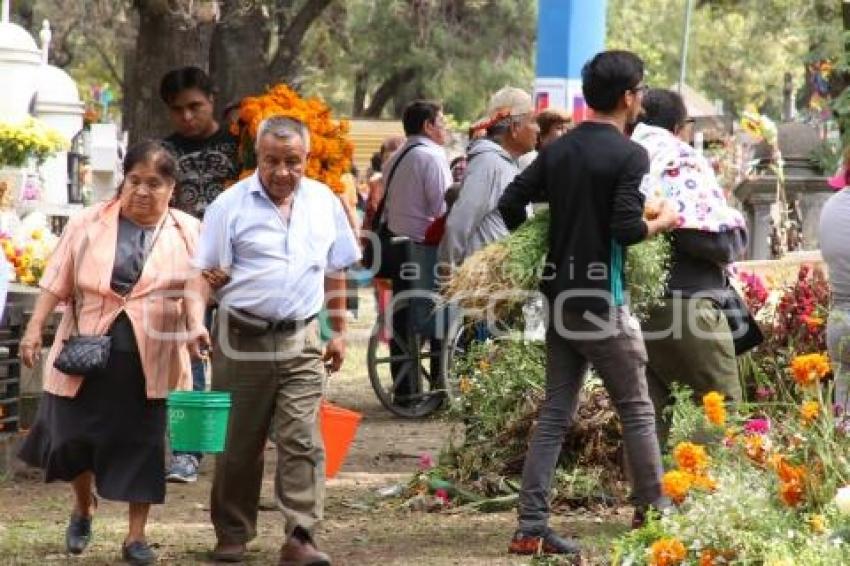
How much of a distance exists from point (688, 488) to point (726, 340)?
198 centimetres

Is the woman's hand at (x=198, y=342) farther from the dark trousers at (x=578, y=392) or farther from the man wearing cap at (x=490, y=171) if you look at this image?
the man wearing cap at (x=490, y=171)

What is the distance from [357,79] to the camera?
50969mm

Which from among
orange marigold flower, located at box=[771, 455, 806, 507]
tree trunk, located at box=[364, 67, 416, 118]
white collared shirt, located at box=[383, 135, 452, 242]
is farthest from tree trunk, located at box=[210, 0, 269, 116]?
tree trunk, located at box=[364, 67, 416, 118]

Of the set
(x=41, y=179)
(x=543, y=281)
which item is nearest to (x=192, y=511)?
(x=543, y=281)

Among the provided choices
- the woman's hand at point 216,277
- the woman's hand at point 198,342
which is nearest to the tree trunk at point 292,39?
the woman's hand at point 198,342

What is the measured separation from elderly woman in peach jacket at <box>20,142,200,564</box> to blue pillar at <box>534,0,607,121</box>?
543 centimetres

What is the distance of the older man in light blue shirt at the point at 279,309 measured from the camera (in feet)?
24.6

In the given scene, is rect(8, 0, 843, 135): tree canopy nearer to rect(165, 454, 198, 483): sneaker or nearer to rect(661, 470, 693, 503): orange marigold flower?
rect(165, 454, 198, 483): sneaker

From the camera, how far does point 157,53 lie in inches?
552

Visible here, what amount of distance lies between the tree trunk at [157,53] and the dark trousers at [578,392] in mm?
6608

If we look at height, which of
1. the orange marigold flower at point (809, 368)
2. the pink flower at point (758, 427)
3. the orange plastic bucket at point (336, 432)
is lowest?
the orange plastic bucket at point (336, 432)

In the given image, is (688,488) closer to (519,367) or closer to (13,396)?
(519,367)

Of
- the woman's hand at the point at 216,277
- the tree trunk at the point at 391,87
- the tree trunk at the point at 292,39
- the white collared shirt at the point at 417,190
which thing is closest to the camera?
the woman's hand at the point at 216,277

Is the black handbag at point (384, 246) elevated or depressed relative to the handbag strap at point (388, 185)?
depressed
